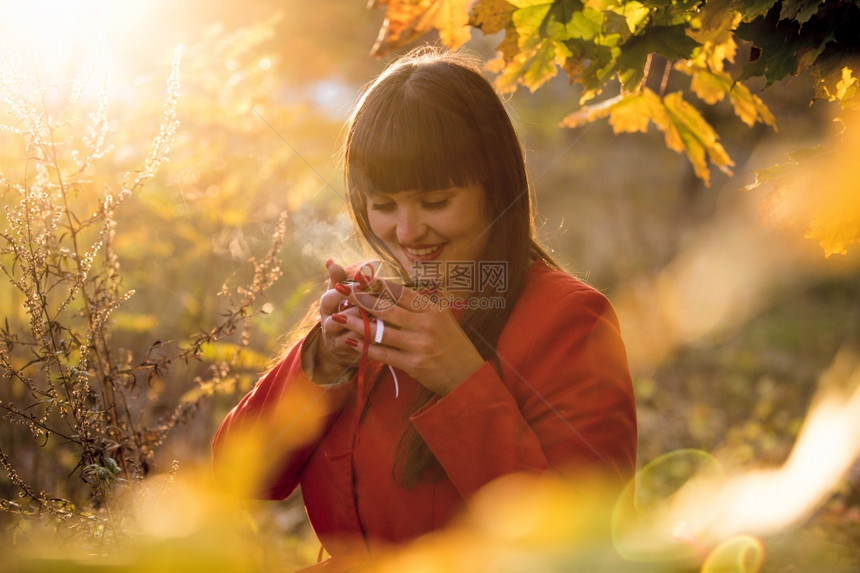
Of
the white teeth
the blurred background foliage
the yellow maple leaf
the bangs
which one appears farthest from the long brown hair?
the yellow maple leaf

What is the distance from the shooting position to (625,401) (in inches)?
51.8

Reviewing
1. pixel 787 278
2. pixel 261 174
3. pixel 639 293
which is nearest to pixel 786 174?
pixel 261 174

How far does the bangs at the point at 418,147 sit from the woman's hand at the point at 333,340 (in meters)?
0.21

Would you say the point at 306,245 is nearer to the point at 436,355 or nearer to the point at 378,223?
the point at 378,223

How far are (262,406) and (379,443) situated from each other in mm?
288

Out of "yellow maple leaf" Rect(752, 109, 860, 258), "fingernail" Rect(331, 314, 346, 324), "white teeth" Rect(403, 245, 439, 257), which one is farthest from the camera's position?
"white teeth" Rect(403, 245, 439, 257)

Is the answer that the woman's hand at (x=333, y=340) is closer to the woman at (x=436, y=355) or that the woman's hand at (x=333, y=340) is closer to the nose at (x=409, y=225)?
the woman at (x=436, y=355)

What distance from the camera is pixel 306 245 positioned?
374 centimetres

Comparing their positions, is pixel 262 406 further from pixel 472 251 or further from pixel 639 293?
pixel 639 293

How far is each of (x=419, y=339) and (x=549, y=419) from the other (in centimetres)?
28

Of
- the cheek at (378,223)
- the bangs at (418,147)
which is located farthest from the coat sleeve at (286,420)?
the bangs at (418,147)

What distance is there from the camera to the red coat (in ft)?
4.14

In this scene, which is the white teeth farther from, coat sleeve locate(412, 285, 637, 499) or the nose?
coat sleeve locate(412, 285, 637, 499)

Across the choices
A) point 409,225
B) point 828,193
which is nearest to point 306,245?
point 409,225
